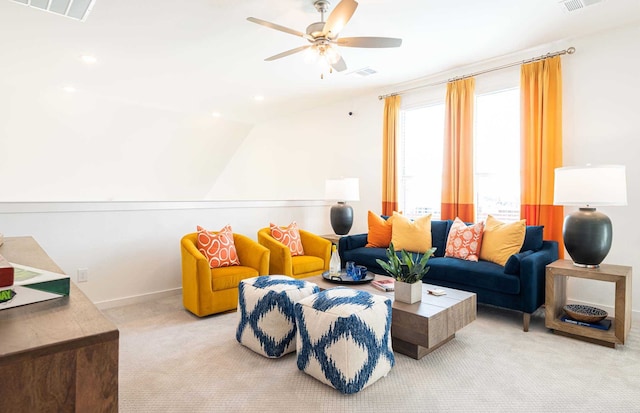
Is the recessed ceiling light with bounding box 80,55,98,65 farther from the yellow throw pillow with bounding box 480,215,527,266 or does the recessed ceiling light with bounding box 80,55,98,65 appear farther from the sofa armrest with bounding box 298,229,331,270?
the yellow throw pillow with bounding box 480,215,527,266

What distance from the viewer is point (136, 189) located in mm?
7020

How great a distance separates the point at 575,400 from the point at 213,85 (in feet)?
16.8

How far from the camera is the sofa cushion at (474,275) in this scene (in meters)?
3.17

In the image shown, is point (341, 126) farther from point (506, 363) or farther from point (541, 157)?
point (506, 363)

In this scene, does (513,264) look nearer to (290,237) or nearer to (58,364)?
(290,237)

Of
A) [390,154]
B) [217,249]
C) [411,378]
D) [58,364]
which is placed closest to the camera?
[58,364]

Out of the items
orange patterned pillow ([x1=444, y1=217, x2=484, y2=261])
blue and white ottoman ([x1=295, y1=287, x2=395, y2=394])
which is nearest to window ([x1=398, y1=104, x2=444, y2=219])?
orange patterned pillow ([x1=444, y1=217, x2=484, y2=261])

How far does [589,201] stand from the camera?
286cm

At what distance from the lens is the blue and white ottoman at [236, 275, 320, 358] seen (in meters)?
2.54

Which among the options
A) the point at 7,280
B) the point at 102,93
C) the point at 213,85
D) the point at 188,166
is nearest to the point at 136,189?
the point at 188,166

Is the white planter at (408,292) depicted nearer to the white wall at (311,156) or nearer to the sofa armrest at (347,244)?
the sofa armrest at (347,244)

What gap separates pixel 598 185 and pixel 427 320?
177cm

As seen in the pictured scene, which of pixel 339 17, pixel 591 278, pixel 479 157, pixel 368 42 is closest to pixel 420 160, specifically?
pixel 479 157

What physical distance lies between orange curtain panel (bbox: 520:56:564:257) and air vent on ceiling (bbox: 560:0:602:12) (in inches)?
31.0
